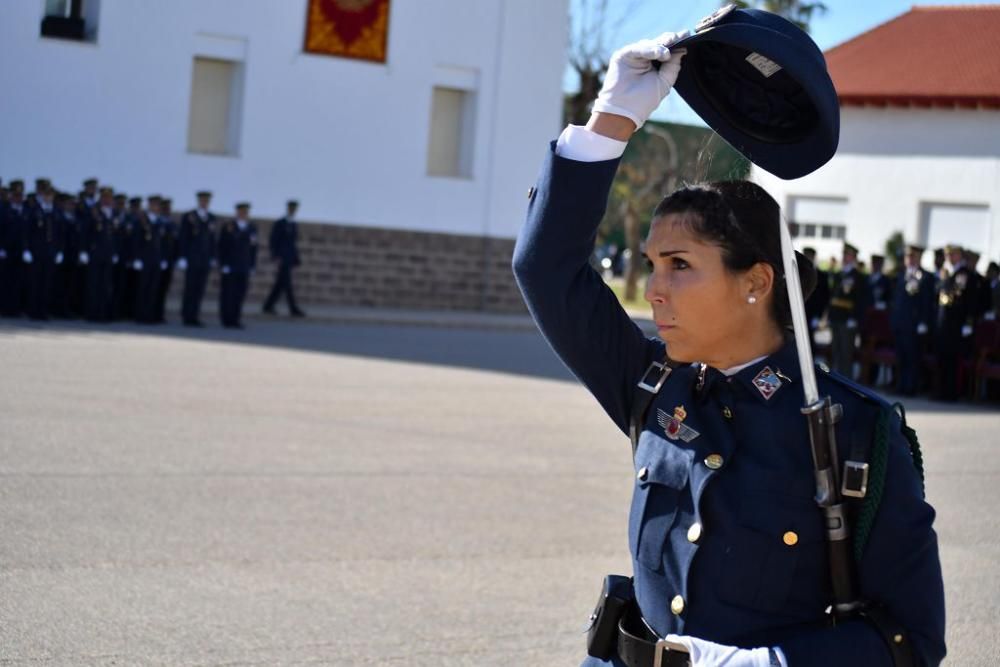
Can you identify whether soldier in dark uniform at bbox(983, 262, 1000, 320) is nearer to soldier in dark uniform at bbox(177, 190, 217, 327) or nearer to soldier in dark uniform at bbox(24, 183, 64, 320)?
soldier in dark uniform at bbox(177, 190, 217, 327)

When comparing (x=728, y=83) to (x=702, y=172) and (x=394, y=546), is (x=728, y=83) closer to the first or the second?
(x=702, y=172)

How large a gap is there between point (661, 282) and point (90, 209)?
19.8 metres

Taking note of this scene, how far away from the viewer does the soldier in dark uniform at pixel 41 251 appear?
20594mm

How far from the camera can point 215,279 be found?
27.1m

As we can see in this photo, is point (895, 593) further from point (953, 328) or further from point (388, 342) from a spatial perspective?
point (388, 342)

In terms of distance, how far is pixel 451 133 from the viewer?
97.8ft

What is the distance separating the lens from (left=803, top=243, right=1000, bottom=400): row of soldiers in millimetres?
18031

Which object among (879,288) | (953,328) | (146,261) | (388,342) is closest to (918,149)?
(879,288)

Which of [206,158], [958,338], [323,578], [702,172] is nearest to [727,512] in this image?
[702,172]

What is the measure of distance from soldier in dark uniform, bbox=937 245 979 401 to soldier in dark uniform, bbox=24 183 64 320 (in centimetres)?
1216

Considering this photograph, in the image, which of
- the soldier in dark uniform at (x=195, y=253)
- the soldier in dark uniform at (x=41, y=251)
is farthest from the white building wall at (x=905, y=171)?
the soldier in dark uniform at (x=41, y=251)

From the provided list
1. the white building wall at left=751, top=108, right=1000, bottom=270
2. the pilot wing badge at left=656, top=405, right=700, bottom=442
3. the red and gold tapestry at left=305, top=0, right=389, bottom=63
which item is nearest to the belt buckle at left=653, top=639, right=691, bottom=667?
the pilot wing badge at left=656, top=405, right=700, bottom=442

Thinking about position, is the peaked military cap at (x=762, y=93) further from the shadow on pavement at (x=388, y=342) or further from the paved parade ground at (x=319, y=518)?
the shadow on pavement at (x=388, y=342)

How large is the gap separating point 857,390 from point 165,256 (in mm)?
20321
